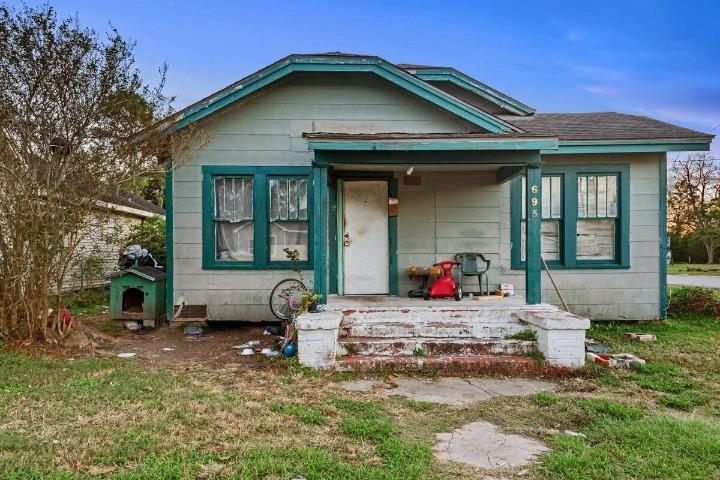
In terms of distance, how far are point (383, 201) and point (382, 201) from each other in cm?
2

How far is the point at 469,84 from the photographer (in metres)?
9.03

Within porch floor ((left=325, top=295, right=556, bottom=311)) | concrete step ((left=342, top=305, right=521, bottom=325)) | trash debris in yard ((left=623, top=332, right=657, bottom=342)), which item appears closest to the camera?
concrete step ((left=342, top=305, right=521, bottom=325))

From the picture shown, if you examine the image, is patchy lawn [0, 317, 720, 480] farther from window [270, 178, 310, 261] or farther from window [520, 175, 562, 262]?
window [520, 175, 562, 262]

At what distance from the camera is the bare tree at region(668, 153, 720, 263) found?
32594mm

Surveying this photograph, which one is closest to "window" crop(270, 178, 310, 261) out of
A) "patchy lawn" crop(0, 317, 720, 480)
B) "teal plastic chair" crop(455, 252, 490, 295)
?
"teal plastic chair" crop(455, 252, 490, 295)

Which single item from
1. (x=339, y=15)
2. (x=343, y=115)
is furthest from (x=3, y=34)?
(x=339, y=15)

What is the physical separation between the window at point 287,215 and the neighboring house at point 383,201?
Result: 19 millimetres

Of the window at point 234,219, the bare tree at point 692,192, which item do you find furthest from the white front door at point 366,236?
the bare tree at point 692,192

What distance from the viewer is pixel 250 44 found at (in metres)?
15.7

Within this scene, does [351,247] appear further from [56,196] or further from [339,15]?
[339,15]

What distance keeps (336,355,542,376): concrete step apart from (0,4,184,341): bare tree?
405 centimetres

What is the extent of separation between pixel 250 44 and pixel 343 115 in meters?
9.35

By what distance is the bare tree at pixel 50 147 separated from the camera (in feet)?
19.2

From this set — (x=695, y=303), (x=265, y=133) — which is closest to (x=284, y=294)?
(x=265, y=133)
